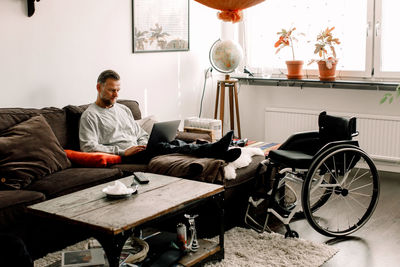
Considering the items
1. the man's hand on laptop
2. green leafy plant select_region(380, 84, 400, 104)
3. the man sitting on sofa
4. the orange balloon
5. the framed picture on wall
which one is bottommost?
the man's hand on laptop

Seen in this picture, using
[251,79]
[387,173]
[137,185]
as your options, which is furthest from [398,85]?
[137,185]

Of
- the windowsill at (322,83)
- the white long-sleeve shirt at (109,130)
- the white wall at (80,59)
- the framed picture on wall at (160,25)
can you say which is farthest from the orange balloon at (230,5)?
the windowsill at (322,83)

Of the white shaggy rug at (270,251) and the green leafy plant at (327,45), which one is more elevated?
the green leafy plant at (327,45)

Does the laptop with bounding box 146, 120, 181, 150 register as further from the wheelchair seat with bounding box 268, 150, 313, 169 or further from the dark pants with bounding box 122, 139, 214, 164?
the wheelchair seat with bounding box 268, 150, 313, 169

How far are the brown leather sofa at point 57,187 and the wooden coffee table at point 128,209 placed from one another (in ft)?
0.96

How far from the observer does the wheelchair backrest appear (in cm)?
350

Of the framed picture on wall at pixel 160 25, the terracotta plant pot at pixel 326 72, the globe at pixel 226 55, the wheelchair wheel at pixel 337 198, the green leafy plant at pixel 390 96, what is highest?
the framed picture on wall at pixel 160 25

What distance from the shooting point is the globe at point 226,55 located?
17.4ft

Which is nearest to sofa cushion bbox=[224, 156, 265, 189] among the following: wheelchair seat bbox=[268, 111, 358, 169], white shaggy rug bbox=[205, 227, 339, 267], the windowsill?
wheelchair seat bbox=[268, 111, 358, 169]

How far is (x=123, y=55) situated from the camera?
15.4 ft

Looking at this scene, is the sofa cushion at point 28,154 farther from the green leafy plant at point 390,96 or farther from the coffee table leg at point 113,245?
the green leafy plant at point 390,96

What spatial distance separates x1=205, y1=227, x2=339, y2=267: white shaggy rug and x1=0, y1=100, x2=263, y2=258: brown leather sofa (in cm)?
29

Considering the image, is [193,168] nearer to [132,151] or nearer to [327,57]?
[132,151]

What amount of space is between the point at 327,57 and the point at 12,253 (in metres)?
3.78
